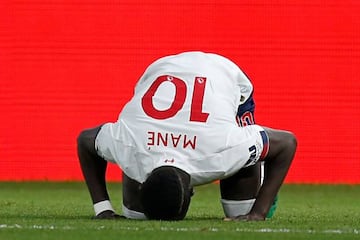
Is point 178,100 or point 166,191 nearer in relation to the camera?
point 166,191

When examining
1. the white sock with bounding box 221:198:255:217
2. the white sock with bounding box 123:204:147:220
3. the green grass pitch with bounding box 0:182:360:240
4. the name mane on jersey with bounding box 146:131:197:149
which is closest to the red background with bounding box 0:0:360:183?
the green grass pitch with bounding box 0:182:360:240

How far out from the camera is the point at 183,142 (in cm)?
618

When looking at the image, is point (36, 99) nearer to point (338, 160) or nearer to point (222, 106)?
point (338, 160)

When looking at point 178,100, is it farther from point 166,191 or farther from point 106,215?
point 106,215

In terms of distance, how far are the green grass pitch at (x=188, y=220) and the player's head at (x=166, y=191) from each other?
82 mm

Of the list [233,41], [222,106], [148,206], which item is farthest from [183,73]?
[233,41]

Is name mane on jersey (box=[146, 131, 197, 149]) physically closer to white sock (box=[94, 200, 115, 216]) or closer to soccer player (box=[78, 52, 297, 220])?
soccer player (box=[78, 52, 297, 220])

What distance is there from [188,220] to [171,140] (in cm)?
58

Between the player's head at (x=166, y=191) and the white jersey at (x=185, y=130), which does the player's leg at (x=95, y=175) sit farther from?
the player's head at (x=166, y=191)

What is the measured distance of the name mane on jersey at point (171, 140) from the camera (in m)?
6.17

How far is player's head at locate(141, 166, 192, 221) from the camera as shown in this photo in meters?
5.92

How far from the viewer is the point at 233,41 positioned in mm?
11555

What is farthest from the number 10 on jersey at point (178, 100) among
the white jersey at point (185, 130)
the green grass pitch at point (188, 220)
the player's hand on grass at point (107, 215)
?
the player's hand on grass at point (107, 215)

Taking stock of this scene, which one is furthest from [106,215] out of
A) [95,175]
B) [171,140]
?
[171,140]
